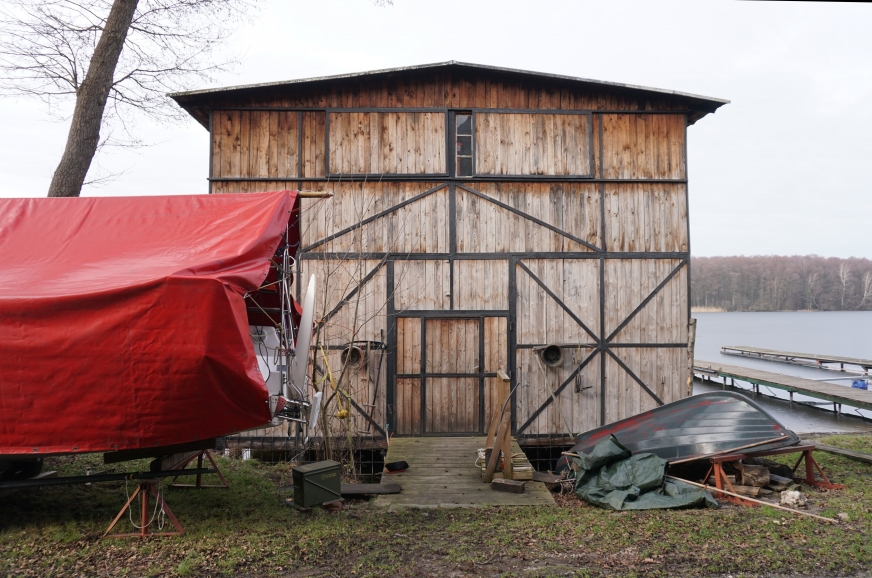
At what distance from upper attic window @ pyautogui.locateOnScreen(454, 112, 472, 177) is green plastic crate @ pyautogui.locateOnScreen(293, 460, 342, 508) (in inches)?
235

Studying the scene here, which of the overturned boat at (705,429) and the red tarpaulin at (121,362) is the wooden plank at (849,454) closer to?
the overturned boat at (705,429)

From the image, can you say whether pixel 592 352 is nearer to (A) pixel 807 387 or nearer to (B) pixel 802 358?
(A) pixel 807 387

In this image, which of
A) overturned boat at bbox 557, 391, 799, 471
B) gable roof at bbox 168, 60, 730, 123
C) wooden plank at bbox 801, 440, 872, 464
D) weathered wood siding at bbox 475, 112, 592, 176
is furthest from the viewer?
weathered wood siding at bbox 475, 112, 592, 176

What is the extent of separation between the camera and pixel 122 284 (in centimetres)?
525

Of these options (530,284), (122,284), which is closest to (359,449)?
(530,284)

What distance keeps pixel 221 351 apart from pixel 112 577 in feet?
6.46

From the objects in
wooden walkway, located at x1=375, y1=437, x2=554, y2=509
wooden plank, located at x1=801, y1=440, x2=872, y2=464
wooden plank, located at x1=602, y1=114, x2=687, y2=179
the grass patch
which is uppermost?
wooden plank, located at x1=602, y1=114, x2=687, y2=179

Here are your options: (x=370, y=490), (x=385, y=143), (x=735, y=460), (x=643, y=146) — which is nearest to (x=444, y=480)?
(x=370, y=490)

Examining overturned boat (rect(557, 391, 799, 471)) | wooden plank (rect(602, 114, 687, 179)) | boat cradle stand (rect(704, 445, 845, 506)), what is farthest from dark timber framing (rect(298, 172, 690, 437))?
boat cradle stand (rect(704, 445, 845, 506))

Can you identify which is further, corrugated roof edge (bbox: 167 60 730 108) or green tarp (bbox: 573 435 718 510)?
corrugated roof edge (bbox: 167 60 730 108)

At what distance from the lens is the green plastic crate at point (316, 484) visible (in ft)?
21.2

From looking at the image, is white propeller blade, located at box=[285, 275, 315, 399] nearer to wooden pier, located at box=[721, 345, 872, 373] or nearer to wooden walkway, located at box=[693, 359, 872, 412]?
wooden walkway, located at box=[693, 359, 872, 412]

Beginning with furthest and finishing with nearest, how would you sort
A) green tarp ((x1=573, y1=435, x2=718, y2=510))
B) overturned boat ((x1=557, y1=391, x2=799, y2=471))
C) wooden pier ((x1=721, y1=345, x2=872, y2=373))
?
wooden pier ((x1=721, y1=345, x2=872, y2=373)) → overturned boat ((x1=557, y1=391, x2=799, y2=471)) → green tarp ((x1=573, y1=435, x2=718, y2=510))

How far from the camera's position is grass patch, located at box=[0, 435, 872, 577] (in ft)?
16.3
